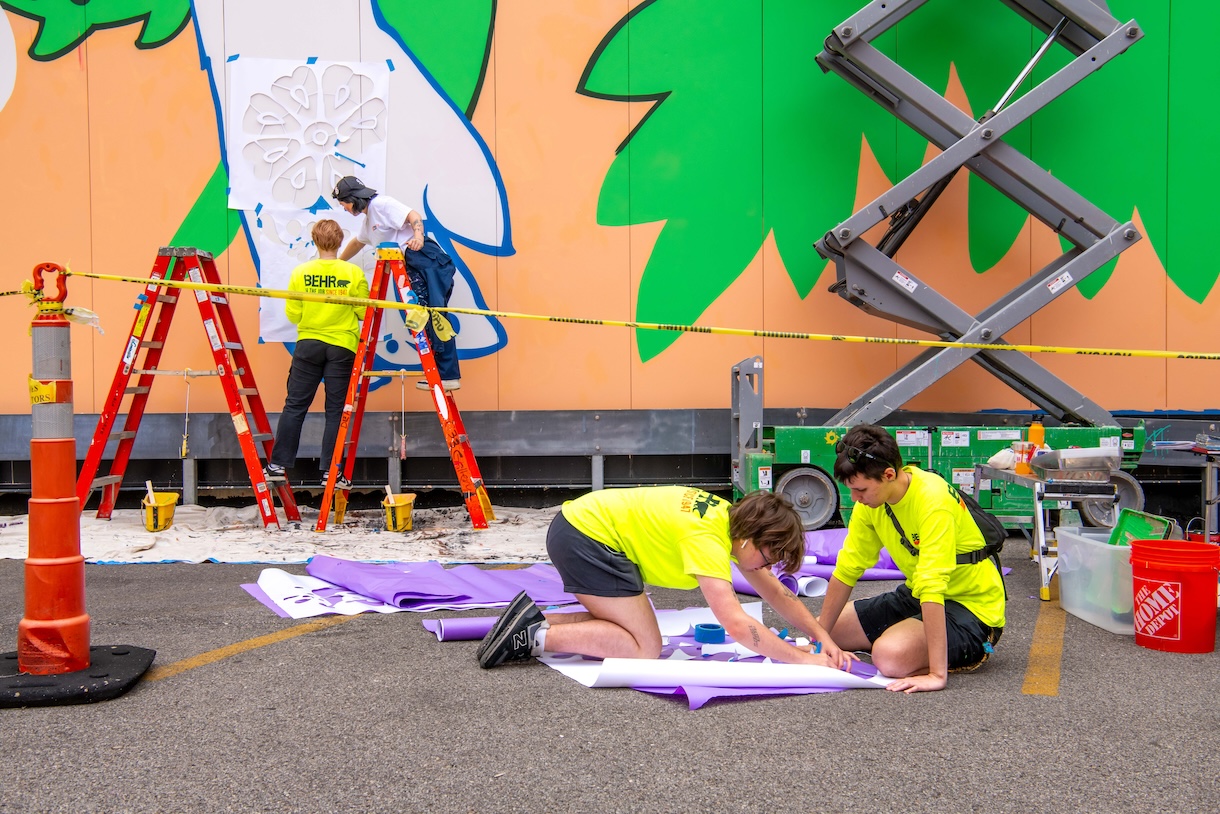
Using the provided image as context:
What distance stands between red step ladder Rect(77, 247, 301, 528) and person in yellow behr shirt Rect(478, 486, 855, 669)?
12.1ft

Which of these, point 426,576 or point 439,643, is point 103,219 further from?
point 439,643

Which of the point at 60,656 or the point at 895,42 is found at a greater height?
the point at 895,42

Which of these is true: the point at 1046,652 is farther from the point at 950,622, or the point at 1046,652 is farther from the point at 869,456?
the point at 869,456

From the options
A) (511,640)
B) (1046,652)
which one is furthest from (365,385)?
(1046,652)

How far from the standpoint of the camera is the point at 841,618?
3.94 meters

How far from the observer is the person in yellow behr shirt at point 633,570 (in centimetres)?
346

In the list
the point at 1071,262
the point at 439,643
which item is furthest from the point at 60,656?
the point at 1071,262

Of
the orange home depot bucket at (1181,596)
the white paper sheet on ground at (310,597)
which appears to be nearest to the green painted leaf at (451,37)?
the white paper sheet on ground at (310,597)

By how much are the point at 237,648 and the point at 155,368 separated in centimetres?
403

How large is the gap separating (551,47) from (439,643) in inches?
Answer: 217

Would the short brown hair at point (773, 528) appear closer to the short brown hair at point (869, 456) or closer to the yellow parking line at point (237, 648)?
the short brown hair at point (869, 456)

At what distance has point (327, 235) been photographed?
22.8 feet

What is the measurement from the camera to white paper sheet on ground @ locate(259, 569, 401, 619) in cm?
457

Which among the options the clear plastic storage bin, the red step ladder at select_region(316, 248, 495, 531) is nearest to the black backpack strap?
the clear plastic storage bin
